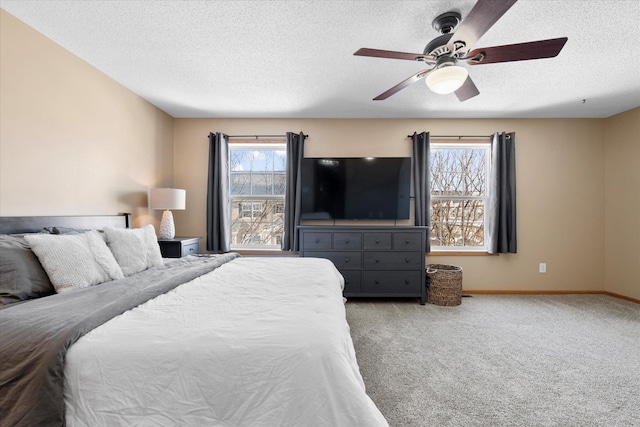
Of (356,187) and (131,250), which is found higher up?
(356,187)

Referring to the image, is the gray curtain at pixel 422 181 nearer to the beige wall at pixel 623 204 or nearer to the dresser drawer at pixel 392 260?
the dresser drawer at pixel 392 260

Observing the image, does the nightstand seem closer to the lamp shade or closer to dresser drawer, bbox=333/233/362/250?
the lamp shade

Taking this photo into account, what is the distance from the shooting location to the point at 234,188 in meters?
4.28

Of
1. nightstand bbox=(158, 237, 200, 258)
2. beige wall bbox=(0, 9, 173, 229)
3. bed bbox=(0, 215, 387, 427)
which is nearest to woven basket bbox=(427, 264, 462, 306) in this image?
bed bbox=(0, 215, 387, 427)

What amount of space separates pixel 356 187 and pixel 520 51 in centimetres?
240

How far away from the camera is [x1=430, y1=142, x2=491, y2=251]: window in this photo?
421cm

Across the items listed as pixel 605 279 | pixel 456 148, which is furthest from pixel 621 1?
pixel 605 279

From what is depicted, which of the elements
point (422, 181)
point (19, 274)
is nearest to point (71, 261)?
point (19, 274)

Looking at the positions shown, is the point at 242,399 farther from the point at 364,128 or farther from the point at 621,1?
the point at 364,128

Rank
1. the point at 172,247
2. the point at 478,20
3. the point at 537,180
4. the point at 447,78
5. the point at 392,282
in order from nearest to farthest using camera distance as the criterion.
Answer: the point at 478,20, the point at 447,78, the point at 172,247, the point at 392,282, the point at 537,180

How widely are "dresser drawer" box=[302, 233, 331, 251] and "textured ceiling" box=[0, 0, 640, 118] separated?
5.32 feet

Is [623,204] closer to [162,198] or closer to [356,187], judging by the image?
[356,187]

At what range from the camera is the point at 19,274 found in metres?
1.51

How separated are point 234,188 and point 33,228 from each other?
7.90 ft
